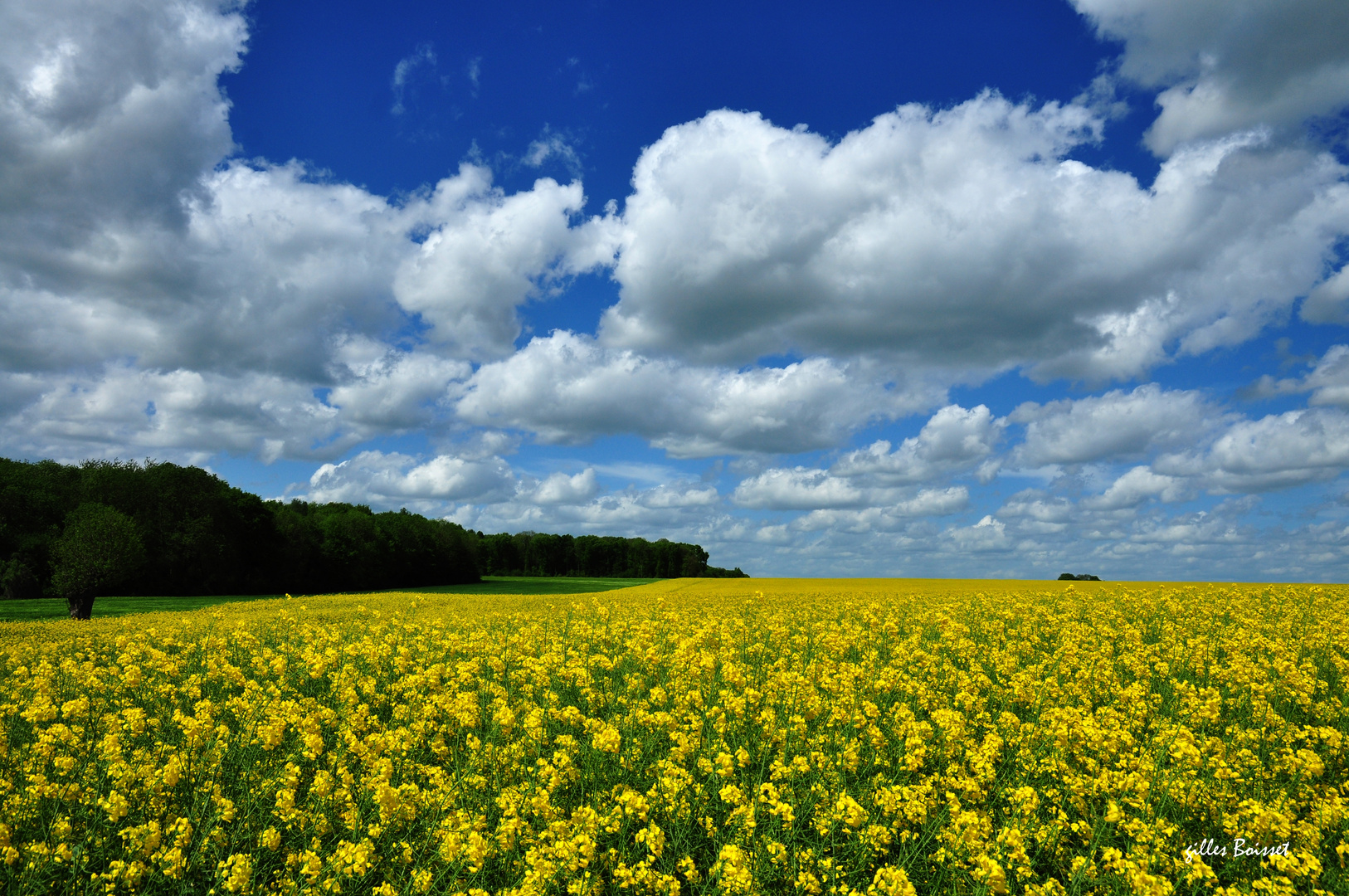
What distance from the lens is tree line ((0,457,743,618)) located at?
114ft

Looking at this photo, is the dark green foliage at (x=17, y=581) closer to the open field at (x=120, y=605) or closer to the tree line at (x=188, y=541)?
the tree line at (x=188, y=541)

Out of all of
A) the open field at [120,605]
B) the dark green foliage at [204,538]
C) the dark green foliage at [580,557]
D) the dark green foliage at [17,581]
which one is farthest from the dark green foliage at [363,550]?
the dark green foliage at [17,581]

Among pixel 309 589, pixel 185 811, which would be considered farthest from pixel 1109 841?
pixel 309 589

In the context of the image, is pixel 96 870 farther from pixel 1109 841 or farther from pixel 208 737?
pixel 1109 841

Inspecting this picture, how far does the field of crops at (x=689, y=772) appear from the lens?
4977mm

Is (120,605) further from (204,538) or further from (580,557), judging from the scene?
(580,557)

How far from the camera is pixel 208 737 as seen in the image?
7.19 meters
